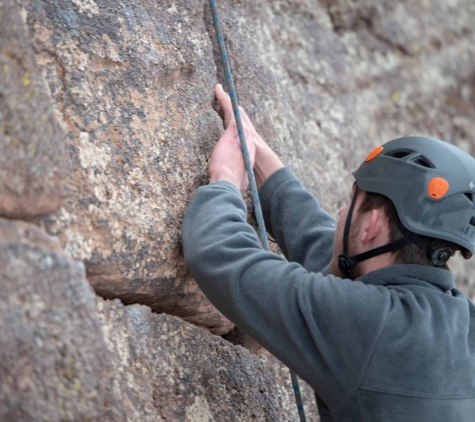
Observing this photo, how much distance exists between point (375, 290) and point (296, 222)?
0.56m

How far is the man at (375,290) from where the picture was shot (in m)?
1.71

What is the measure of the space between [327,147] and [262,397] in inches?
51.6

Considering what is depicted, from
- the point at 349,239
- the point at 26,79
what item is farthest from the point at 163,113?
the point at 349,239

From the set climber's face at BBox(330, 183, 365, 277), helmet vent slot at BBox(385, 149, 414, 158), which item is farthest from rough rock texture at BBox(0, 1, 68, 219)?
helmet vent slot at BBox(385, 149, 414, 158)

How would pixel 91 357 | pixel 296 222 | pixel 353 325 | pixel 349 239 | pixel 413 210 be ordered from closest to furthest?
pixel 91 357 < pixel 353 325 < pixel 413 210 < pixel 349 239 < pixel 296 222

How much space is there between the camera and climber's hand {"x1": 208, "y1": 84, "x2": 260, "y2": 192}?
2086mm

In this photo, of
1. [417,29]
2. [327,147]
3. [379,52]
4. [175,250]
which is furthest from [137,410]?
[417,29]

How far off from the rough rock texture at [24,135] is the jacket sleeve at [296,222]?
805 millimetres

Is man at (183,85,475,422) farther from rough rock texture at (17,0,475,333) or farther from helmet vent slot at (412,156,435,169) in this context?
rough rock texture at (17,0,475,333)

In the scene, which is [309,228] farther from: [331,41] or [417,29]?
[417,29]

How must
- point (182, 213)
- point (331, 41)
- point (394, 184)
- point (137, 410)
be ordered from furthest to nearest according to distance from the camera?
point (331, 41)
point (182, 213)
point (394, 184)
point (137, 410)

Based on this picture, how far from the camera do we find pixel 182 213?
6.68 feet

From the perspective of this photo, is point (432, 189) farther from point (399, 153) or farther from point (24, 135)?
point (24, 135)

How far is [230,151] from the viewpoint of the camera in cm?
215
